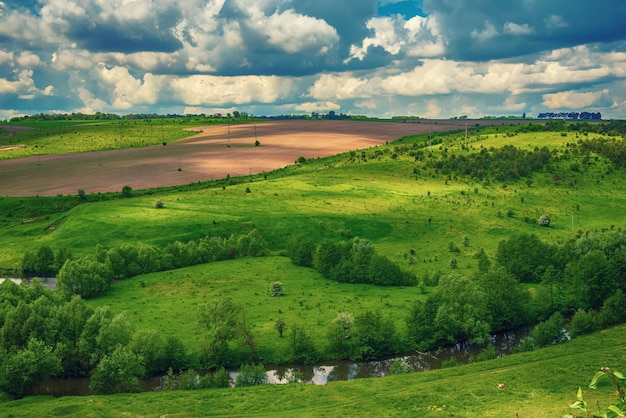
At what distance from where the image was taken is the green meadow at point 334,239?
2376 inches

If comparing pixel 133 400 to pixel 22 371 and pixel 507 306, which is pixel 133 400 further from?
pixel 507 306

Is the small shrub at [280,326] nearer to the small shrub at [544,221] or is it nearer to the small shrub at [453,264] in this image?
the small shrub at [453,264]

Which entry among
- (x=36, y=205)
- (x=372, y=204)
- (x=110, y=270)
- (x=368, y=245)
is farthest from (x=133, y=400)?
(x=36, y=205)

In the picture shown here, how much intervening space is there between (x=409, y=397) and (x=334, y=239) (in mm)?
81501

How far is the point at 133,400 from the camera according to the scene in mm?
63438

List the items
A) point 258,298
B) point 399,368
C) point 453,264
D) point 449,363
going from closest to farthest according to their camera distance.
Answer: point 399,368, point 449,363, point 258,298, point 453,264

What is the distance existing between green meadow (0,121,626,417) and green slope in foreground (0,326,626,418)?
0.25 metres

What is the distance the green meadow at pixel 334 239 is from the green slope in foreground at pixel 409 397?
246 mm

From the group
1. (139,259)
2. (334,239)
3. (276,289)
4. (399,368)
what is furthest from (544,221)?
(139,259)

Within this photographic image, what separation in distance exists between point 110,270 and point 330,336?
54.7m

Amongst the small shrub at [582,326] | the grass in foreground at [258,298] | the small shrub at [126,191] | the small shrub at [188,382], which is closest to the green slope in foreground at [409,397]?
the small shrub at [188,382]

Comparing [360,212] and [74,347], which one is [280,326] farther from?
[360,212]

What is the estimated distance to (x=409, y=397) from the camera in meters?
59.8

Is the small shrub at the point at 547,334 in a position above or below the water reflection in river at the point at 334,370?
above
